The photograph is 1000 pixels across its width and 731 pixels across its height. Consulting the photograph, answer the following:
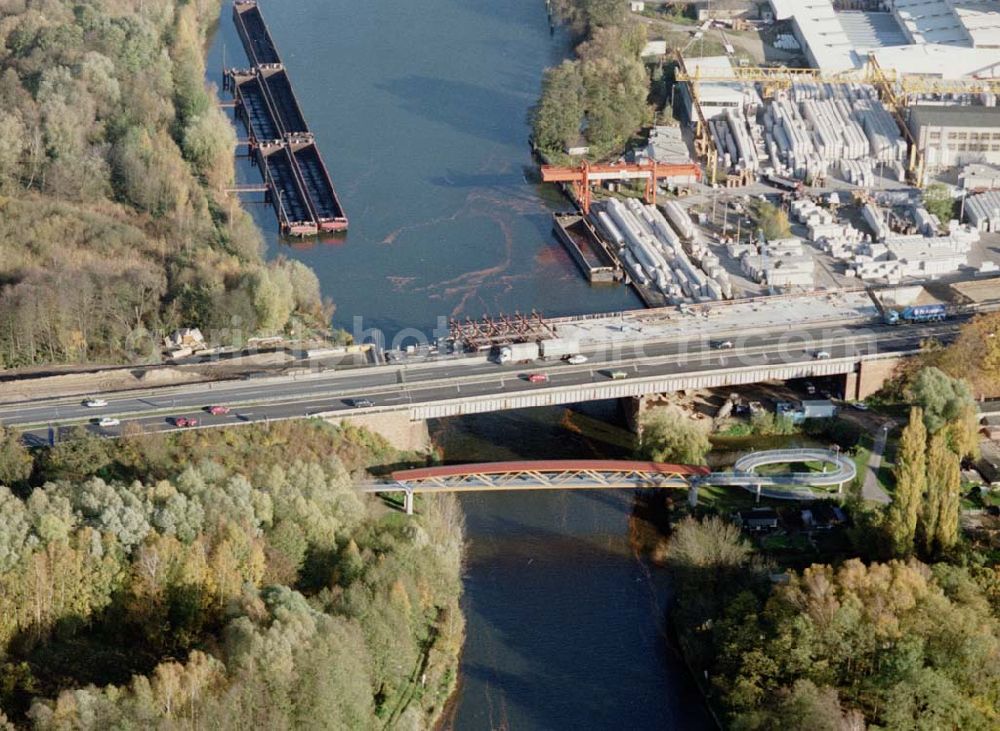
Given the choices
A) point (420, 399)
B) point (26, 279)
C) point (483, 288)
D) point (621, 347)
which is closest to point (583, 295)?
point (483, 288)

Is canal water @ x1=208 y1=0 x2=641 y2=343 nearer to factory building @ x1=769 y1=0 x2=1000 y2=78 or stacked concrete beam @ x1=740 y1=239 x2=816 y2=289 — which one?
stacked concrete beam @ x1=740 y1=239 x2=816 y2=289

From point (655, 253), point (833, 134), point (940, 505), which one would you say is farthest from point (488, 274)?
point (940, 505)

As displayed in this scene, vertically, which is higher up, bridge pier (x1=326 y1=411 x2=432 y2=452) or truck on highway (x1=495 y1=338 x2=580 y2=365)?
truck on highway (x1=495 y1=338 x2=580 y2=365)

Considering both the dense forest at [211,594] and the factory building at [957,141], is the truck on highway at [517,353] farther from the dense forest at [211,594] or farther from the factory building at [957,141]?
the factory building at [957,141]

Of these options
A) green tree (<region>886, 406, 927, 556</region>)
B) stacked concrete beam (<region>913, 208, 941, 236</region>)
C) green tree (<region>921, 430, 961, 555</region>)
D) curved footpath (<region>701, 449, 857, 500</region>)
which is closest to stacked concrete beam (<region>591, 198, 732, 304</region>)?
stacked concrete beam (<region>913, 208, 941, 236</region>)

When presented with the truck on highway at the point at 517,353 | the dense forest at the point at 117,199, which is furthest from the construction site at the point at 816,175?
the dense forest at the point at 117,199
